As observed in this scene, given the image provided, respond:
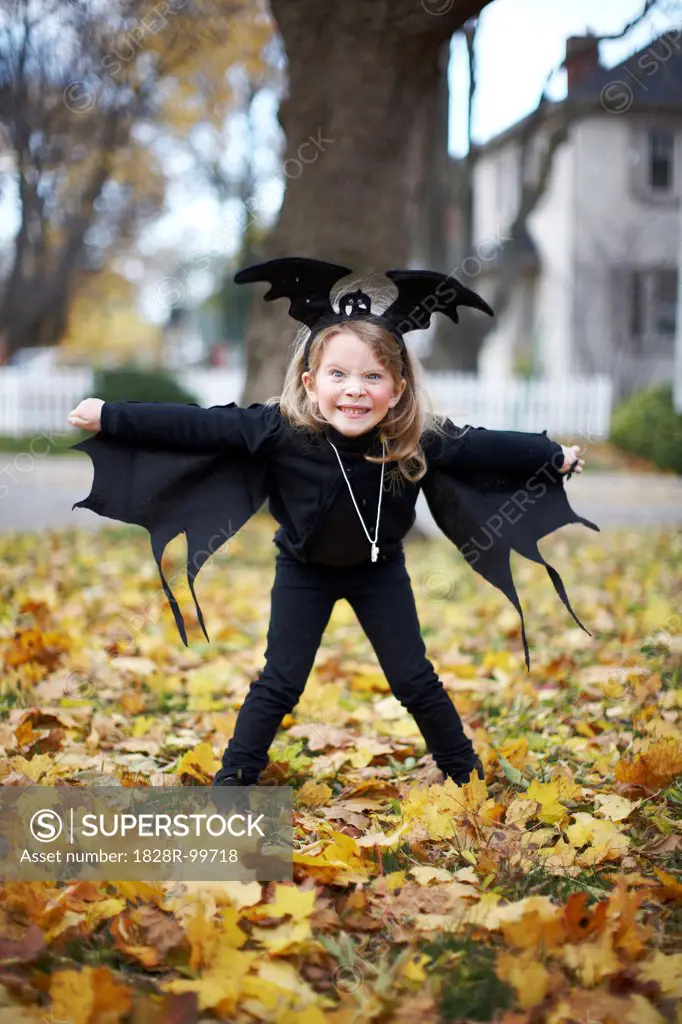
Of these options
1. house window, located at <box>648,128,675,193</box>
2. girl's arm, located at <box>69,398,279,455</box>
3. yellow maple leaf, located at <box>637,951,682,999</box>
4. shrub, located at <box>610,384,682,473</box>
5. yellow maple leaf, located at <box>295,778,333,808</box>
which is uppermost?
house window, located at <box>648,128,675,193</box>

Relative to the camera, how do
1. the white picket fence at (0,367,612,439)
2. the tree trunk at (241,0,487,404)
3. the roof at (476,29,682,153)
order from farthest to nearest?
the white picket fence at (0,367,612,439) → the roof at (476,29,682,153) → the tree trunk at (241,0,487,404)

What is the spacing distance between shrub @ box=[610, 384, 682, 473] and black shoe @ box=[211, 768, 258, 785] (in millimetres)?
12177

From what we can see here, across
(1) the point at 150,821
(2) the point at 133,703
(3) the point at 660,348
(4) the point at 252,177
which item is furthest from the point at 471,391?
(1) the point at 150,821

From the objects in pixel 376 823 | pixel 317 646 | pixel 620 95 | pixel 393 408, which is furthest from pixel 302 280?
pixel 620 95

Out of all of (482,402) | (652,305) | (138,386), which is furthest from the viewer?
(652,305)

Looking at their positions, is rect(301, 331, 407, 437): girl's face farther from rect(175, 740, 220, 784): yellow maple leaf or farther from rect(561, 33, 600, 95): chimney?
rect(561, 33, 600, 95): chimney

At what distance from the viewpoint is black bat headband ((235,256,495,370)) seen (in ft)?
10.1

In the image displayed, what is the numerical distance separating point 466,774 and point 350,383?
50.2 inches

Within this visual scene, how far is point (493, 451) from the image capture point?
10.5 ft

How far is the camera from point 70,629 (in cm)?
495

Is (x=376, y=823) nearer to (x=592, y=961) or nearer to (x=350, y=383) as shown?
(x=592, y=961)

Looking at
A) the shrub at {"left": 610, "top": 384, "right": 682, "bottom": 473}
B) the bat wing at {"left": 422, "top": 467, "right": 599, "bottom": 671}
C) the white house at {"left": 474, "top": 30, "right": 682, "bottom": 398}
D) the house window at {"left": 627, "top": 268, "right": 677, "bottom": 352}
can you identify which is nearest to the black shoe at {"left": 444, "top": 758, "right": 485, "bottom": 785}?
the bat wing at {"left": 422, "top": 467, "right": 599, "bottom": 671}

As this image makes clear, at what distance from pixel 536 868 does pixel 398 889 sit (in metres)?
0.38

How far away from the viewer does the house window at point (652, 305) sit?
71.8ft
